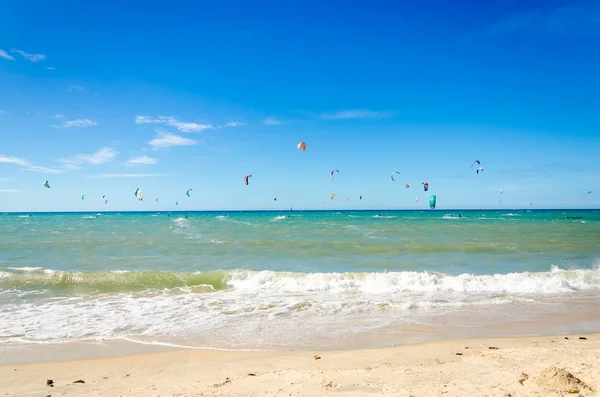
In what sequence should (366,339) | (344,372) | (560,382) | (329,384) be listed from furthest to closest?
(366,339) → (344,372) → (329,384) → (560,382)

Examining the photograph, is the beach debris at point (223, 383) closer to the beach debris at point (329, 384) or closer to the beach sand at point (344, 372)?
the beach sand at point (344, 372)

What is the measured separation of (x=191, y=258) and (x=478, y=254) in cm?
1403

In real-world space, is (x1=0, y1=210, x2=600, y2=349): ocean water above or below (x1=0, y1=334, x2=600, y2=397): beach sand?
below

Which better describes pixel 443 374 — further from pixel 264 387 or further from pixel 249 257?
pixel 249 257

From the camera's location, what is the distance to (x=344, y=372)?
4.99m

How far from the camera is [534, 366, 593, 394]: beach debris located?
4078 millimetres

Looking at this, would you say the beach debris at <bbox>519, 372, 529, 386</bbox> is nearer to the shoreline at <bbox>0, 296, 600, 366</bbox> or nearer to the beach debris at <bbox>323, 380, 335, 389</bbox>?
the shoreline at <bbox>0, 296, 600, 366</bbox>

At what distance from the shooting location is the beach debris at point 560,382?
4078 millimetres

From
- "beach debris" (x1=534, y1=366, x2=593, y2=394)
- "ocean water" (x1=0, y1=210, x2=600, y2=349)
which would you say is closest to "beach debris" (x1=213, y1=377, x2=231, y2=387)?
"ocean water" (x1=0, y1=210, x2=600, y2=349)

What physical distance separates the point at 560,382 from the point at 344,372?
2465 mm

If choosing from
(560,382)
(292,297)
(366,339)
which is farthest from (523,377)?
(292,297)

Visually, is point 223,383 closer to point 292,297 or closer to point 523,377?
point 523,377

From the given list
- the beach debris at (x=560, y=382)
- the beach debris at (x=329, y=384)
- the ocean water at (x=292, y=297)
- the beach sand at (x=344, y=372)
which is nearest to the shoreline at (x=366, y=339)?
the ocean water at (x=292, y=297)

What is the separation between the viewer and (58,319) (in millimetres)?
8273
